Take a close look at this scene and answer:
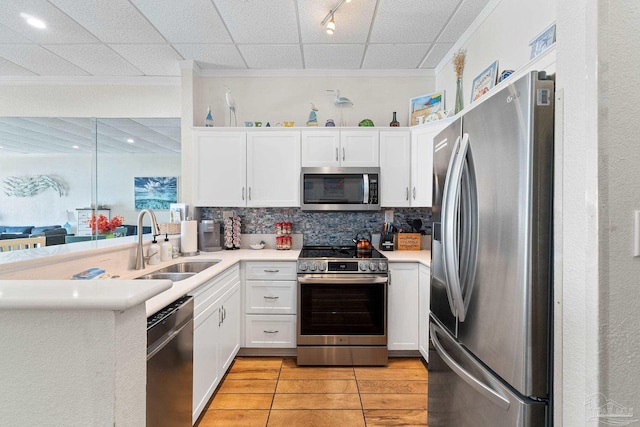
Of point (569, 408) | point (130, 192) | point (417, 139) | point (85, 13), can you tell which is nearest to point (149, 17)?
point (85, 13)

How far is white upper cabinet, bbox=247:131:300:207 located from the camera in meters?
3.07

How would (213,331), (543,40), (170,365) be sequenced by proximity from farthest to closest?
(213,331), (543,40), (170,365)

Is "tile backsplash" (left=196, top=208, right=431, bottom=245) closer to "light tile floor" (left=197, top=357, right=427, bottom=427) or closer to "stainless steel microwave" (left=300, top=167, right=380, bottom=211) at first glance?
"stainless steel microwave" (left=300, top=167, right=380, bottom=211)

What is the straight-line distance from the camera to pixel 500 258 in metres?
1.12

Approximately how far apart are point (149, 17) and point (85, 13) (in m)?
0.45

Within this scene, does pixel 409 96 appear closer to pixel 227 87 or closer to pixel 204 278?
pixel 227 87

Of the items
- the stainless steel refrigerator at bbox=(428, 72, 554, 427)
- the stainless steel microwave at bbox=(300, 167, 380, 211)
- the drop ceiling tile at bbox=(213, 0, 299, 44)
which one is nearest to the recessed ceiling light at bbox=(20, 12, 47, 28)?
the drop ceiling tile at bbox=(213, 0, 299, 44)

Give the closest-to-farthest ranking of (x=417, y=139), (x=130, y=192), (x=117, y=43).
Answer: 1. (x=117, y=43)
2. (x=417, y=139)
3. (x=130, y=192)

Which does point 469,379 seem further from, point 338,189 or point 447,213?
point 338,189

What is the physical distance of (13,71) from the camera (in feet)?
10.9

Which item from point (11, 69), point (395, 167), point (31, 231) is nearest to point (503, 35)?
point (395, 167)

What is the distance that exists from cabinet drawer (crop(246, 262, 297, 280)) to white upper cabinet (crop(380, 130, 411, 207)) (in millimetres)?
1129

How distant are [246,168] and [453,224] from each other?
7.31ft

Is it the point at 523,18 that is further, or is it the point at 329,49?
the point at 329,49
